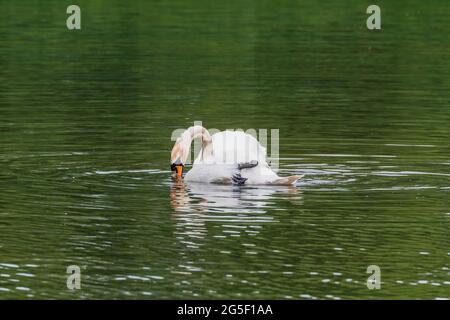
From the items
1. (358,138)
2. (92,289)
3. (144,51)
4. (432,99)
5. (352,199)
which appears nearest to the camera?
(92,289)

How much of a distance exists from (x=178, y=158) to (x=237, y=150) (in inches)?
28.0

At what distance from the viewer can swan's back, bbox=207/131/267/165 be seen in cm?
1747

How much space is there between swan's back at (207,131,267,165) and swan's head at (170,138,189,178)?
15.2 inches

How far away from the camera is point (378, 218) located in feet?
51.0

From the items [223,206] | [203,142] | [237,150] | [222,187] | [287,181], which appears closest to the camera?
[223,206]

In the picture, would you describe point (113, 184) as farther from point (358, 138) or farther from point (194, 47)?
point (194, 47)

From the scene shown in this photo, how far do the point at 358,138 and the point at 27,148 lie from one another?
4.85m

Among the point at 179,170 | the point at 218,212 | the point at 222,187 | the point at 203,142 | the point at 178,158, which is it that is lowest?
the point at 218,212

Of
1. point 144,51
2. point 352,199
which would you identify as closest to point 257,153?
point 352,199

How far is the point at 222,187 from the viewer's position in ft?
57.2

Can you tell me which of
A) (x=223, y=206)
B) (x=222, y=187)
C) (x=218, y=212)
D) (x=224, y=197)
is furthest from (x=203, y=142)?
(x=218, y=212)

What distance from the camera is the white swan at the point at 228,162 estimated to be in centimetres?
1738

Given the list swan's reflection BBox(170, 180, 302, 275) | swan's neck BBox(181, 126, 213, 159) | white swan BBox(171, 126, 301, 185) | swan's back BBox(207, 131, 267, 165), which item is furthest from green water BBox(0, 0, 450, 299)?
swan's neck BBox(181, 126, 213, 159)

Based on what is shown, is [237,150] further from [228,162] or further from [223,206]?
[223,206]
